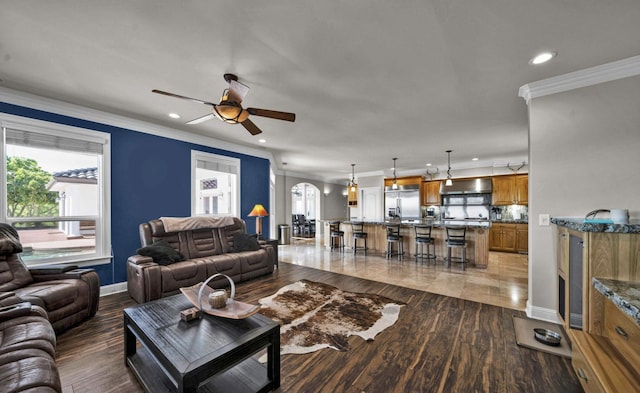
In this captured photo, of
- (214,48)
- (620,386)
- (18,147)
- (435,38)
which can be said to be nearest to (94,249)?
(18,147)

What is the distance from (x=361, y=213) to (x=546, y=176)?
24.1 feet

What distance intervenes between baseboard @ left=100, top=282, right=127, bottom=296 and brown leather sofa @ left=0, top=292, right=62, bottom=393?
5.60 feet

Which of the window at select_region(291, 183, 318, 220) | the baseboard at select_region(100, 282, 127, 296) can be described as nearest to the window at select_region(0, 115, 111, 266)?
the baseboard at select_region(100, 282, 127, 296)

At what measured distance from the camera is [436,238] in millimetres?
6027

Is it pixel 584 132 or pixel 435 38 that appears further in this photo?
pixel 584 132

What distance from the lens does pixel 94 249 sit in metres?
3.71

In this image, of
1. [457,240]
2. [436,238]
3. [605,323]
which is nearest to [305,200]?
[436,238]

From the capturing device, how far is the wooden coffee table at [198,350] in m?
1.44

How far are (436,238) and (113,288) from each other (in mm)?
6418

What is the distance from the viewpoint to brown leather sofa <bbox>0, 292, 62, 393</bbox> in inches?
48.2

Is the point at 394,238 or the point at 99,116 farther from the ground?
the point at 99,116

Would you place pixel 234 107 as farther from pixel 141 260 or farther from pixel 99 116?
pixel 99 116

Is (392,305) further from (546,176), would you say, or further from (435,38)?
(435,38)

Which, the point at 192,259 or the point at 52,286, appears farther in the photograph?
the point at 192,259
